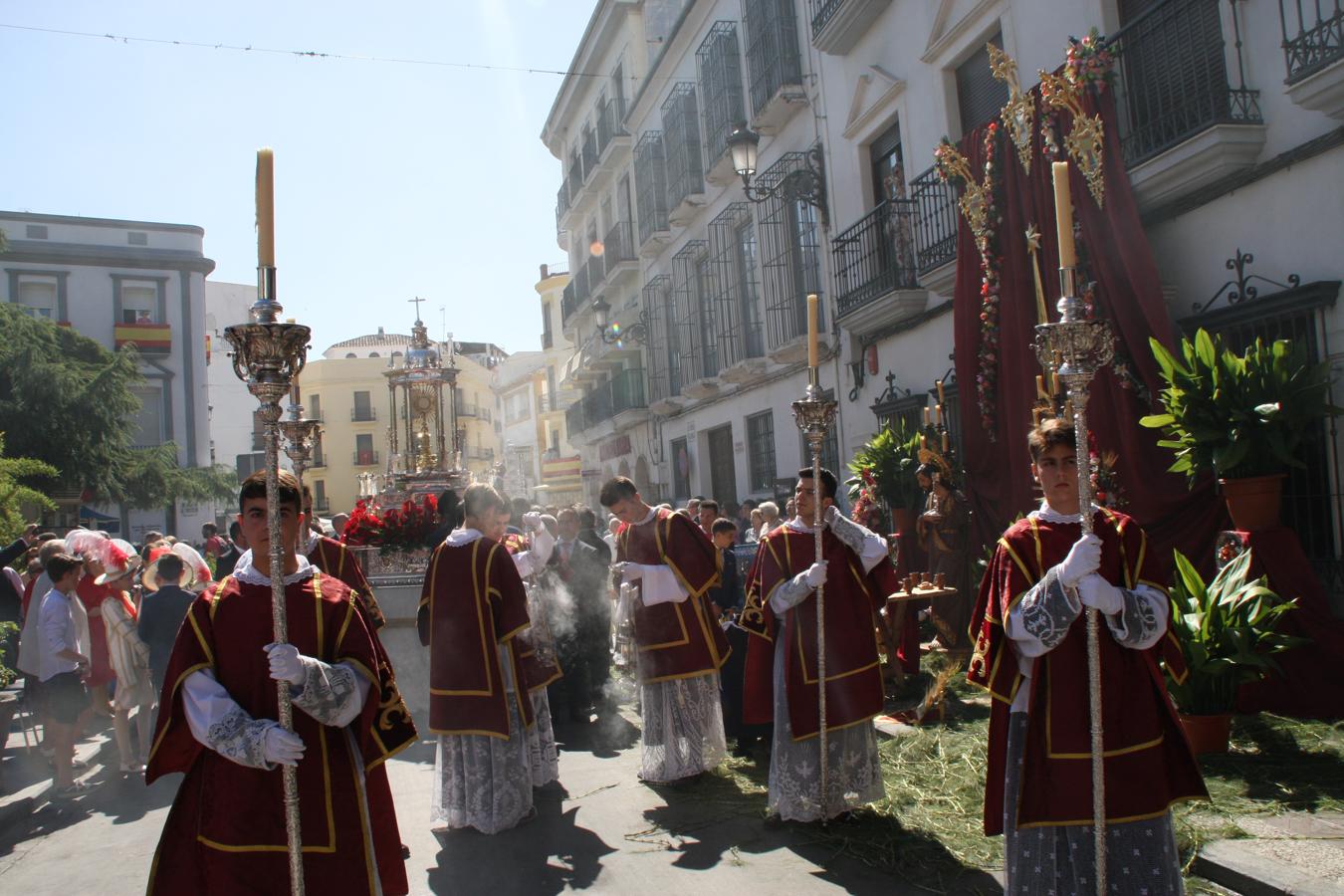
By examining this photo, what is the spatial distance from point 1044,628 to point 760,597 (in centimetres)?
267

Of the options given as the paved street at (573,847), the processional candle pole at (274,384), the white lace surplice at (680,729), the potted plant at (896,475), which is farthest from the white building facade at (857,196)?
the processional candle pole at (274,384)

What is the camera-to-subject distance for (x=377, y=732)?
349 centimetres

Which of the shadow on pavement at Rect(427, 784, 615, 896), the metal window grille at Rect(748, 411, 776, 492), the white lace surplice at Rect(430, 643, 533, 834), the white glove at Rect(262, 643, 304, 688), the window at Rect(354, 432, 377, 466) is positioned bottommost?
the shadow on pavement at Rect(427, 784, 615, 896)

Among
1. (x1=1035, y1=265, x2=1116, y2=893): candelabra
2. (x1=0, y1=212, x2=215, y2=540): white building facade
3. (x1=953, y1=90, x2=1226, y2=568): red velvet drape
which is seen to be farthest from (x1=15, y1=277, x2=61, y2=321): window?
(x1=1035, y1=265, x2=1116, y2=893): candelabra

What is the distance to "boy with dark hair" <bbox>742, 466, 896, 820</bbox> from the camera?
556cm

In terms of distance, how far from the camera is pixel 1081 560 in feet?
10.8

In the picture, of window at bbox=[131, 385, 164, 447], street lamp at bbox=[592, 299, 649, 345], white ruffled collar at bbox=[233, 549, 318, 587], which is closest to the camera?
white ruffled collar at bbox=[233, 549, 318, 587]

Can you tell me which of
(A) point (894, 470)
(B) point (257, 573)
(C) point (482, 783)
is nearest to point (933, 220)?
(A) point (894, 470)

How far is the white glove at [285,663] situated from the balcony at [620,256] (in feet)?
69.9

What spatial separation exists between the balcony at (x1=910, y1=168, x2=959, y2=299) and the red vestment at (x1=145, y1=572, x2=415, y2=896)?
26.8 feet

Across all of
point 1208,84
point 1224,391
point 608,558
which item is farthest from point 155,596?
point 1208,84

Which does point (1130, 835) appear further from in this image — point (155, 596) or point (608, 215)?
point (608, 215)

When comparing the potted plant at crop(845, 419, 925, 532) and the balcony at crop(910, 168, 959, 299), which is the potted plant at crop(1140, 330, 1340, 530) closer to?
the potted plant at crop(845, 419, 925, 532)

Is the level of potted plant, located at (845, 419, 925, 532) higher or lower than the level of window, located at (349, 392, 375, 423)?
lower
